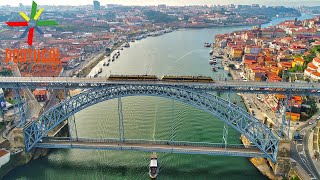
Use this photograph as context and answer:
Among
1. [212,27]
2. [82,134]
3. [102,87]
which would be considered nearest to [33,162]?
[82,134]

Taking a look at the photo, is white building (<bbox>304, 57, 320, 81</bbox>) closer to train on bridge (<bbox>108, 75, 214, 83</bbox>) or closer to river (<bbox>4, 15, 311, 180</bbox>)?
river (<bbox>4, 15, 311, 180</bbox>)

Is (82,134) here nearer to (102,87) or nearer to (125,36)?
(102,87)

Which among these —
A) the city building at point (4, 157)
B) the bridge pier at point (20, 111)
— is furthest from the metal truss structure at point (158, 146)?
the bridge pier at point (20, 111)

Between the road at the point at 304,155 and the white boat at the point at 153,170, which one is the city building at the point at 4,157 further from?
the road at the point at 304,155

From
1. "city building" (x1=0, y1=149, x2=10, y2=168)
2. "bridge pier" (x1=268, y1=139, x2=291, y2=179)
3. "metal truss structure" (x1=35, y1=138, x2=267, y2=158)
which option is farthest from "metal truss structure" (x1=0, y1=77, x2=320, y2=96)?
"city building" (x1=0, y1=149, x2=10, y2=168)

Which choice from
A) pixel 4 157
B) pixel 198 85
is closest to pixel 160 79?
pixel 198 85

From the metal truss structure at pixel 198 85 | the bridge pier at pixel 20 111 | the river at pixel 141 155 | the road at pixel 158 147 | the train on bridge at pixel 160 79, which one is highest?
the train on bridge at pixel 160 79

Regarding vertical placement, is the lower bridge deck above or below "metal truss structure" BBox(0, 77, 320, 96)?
below
